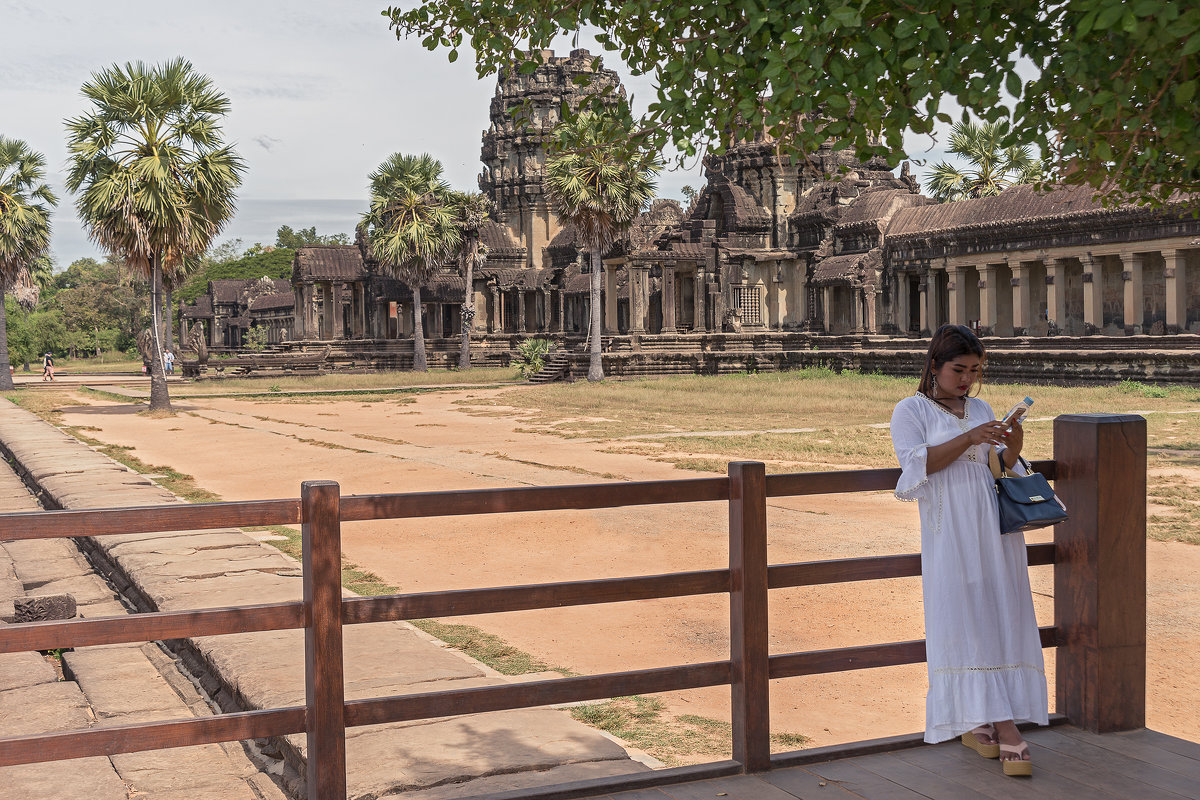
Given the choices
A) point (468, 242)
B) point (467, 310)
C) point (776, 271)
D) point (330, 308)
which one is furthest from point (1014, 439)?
point (330, 308)

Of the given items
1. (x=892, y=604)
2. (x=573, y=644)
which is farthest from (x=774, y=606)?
(x=573, y=644)

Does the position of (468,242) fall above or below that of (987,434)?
above

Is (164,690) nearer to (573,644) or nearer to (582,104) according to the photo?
(573,644)

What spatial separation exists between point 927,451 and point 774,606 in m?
4.35

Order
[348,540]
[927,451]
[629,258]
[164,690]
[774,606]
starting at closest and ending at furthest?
[927,451]
[164,690]
[774,606]
[348,540]
[629,258]

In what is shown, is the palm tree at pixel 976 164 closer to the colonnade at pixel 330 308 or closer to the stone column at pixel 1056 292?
the stone column at pixel 1056 292

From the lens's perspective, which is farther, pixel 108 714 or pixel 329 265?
pixel 329 265

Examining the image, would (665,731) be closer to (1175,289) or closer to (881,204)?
(1175,289)

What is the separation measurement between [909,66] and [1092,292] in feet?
119

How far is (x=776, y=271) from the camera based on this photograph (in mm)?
51906

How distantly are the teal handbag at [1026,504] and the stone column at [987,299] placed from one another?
38.8 m

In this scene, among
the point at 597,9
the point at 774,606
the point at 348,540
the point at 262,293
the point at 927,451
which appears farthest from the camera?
the point at 262,293

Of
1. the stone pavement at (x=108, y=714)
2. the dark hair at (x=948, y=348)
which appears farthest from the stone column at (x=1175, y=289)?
the dark hair at (x=948, y=348)

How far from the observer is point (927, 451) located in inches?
167
